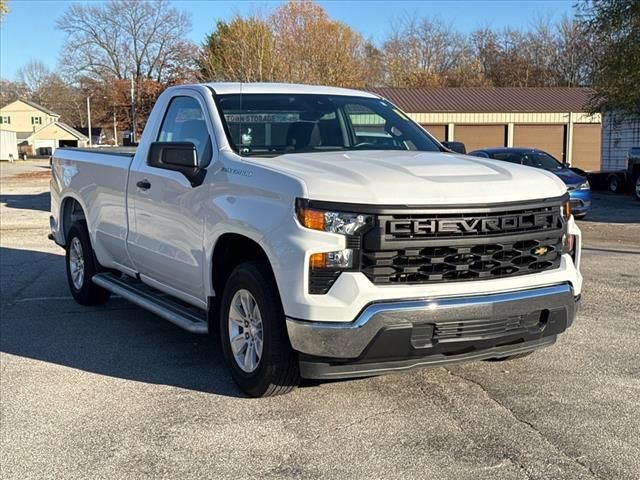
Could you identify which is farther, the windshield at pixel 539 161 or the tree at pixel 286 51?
the tree at pixel 286 51

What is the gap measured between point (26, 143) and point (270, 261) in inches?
3996

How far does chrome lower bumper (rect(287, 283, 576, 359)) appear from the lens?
12.6 ft

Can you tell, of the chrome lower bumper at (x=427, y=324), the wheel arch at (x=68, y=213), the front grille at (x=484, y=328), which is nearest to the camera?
the chrome lower bumper at (x=427, y=324)

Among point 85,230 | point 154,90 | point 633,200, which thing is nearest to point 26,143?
point 154,90

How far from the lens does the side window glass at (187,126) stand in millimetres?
5164

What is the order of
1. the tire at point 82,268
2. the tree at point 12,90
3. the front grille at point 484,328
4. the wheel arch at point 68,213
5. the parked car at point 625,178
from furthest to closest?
the tree at point 12,90, the parked car at point 625,178, the wheel arch at point 68,213, the tire at point 82,268, the front grille at point 484,328

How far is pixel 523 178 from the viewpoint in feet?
14.1

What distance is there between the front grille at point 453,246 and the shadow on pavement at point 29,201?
57.3 feet

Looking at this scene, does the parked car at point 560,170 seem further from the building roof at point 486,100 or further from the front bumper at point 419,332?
the building roof at point 486,100

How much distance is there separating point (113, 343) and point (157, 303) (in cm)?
74

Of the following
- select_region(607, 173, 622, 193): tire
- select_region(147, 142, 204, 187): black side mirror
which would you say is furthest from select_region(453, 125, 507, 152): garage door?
select_region(147, 142, 204, 187): black side mirror

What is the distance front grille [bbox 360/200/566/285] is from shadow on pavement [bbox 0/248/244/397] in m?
1.50

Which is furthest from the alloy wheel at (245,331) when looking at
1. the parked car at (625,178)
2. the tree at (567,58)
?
the tree at (567,58)

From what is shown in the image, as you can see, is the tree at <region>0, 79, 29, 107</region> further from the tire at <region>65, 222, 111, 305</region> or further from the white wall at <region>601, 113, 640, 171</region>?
the tire at <region>65, 222, 111, 305</region>
